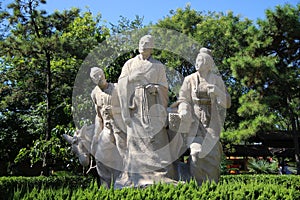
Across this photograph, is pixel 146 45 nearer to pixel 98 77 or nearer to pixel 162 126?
pixel 98 77

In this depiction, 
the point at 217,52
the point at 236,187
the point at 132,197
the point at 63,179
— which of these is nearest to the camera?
the point at 132,197

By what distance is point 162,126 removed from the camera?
5.99 meters

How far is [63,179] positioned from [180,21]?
38.4ft

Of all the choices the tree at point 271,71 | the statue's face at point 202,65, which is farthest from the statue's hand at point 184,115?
the tree at point 271,71

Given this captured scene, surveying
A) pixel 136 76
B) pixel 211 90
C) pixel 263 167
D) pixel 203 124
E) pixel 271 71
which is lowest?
pixel 263 167

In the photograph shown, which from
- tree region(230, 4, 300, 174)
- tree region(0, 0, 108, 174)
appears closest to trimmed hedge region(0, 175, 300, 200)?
tree region(0, 0, 108, 174)

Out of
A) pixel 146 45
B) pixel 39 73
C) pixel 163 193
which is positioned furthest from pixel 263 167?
pixel 163 193

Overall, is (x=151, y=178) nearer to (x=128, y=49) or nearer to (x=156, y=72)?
(x=156, y=72)

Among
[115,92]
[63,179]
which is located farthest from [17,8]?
[115,92]

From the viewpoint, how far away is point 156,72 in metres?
6.10

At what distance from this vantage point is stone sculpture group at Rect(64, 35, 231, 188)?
5715 millimetres

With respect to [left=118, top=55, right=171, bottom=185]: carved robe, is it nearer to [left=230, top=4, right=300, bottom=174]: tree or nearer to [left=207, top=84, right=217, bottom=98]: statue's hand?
[left=207, top=84, right=217, bottom=98]: statue's hand

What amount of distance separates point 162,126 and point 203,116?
700 mm

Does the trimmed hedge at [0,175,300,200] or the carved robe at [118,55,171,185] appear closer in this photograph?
the trimmed hedge at [0,175,300,200]
